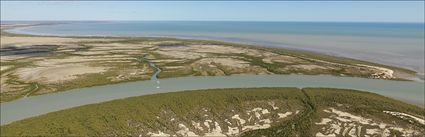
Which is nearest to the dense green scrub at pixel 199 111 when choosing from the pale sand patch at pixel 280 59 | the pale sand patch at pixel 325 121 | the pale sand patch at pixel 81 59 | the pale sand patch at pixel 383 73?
the pale sand patch at pixel 325 121

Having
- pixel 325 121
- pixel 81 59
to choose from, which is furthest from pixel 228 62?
pixel 325 121

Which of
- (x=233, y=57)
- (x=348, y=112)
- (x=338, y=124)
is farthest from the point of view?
(x=233, y=57)

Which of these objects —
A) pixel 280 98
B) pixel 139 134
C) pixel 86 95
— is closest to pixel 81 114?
pixel 139 134

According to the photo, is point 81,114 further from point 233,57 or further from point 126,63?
point 233,57

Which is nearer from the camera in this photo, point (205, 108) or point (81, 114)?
point (81, 114)

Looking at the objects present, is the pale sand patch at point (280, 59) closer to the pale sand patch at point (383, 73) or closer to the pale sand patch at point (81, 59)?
the pale sand patch at point (383, 73)
